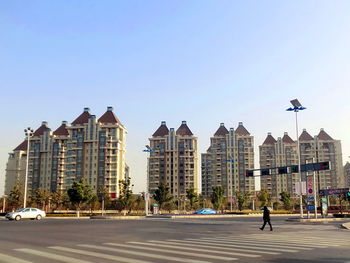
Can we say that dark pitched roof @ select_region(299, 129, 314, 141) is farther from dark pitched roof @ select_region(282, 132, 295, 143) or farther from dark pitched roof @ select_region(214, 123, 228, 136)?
dark pitched roof @ select_region(214, 123, 228, 136)

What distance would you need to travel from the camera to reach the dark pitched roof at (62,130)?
11664 cm

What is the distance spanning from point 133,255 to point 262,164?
452 feet

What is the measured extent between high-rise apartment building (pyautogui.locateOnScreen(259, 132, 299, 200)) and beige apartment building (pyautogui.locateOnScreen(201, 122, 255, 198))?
1274cm

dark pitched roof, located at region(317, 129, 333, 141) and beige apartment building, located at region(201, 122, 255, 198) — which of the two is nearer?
beige apartment building, located at region(201, 122, 255, 198)

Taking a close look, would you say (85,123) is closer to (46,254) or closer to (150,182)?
(150,182)

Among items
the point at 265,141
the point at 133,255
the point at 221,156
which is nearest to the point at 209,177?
the point at 221,156

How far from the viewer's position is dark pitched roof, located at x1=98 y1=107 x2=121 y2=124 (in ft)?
356

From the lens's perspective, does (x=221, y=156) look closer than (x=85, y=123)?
No

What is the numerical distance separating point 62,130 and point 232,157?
192ft

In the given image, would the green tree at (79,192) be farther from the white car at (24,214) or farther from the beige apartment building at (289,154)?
the beige apartment building at (289,154)

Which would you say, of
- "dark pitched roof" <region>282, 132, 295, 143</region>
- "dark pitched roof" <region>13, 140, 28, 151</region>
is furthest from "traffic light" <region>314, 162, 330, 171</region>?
"dark pitched roof" <region>13, 140, 28, 151</region>

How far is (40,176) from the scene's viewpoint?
118000mm

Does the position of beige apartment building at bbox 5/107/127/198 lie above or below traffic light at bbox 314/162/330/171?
above

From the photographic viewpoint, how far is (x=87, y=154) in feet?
355
